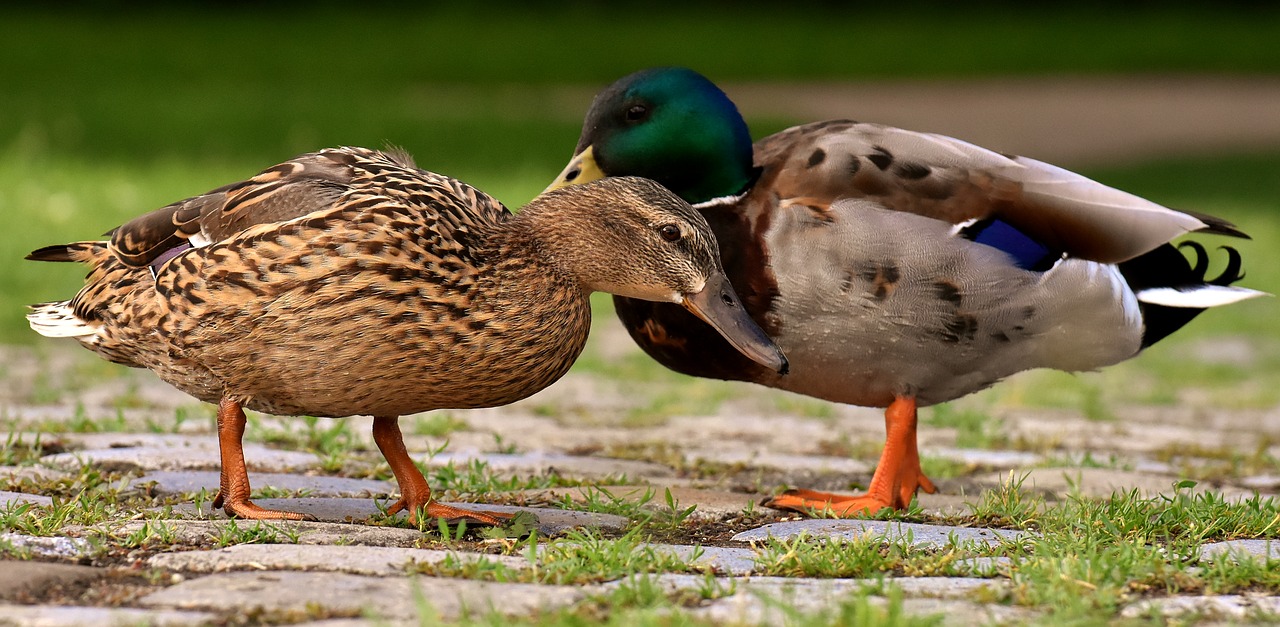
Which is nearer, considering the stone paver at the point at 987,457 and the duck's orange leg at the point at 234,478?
the duck's orange leg at the point at 234,478

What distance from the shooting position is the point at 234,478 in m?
3.29

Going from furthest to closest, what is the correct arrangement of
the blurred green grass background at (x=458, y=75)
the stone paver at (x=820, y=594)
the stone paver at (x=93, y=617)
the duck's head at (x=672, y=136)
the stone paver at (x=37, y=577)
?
the blurred green grass background at (x=458, y=75) → the duck's head at (x=672, y=136) → the stone paver at (x=37, y=577) → the stone paver at (x=820, y=594) → the stone paver at (x=93, y=617)

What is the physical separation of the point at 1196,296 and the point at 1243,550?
1.52 meters

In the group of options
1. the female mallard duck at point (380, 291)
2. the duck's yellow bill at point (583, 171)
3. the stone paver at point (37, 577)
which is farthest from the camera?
the duck's yellow bill at point (583, 171)

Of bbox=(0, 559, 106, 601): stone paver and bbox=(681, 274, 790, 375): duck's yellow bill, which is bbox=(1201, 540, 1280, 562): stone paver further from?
bbox=(0, 559, 106, 601): stone paver

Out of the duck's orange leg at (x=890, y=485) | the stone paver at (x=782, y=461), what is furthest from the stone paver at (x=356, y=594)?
the stone paver at (x=782, y=461)

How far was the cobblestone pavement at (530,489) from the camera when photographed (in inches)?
101

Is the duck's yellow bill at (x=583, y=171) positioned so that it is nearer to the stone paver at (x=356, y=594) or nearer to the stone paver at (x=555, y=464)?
the stone paver at (x=555, y=464)

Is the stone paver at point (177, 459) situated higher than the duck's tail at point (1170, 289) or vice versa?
the duck's tail at point (1170, 289)

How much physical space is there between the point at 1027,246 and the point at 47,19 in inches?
947

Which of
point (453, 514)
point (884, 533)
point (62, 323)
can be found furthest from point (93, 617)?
point (884, 533)

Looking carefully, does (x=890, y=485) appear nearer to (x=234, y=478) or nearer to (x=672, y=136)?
(x=672, y=136)

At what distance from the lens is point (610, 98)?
166 inches

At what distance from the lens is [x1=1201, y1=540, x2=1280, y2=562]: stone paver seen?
2.92 m
